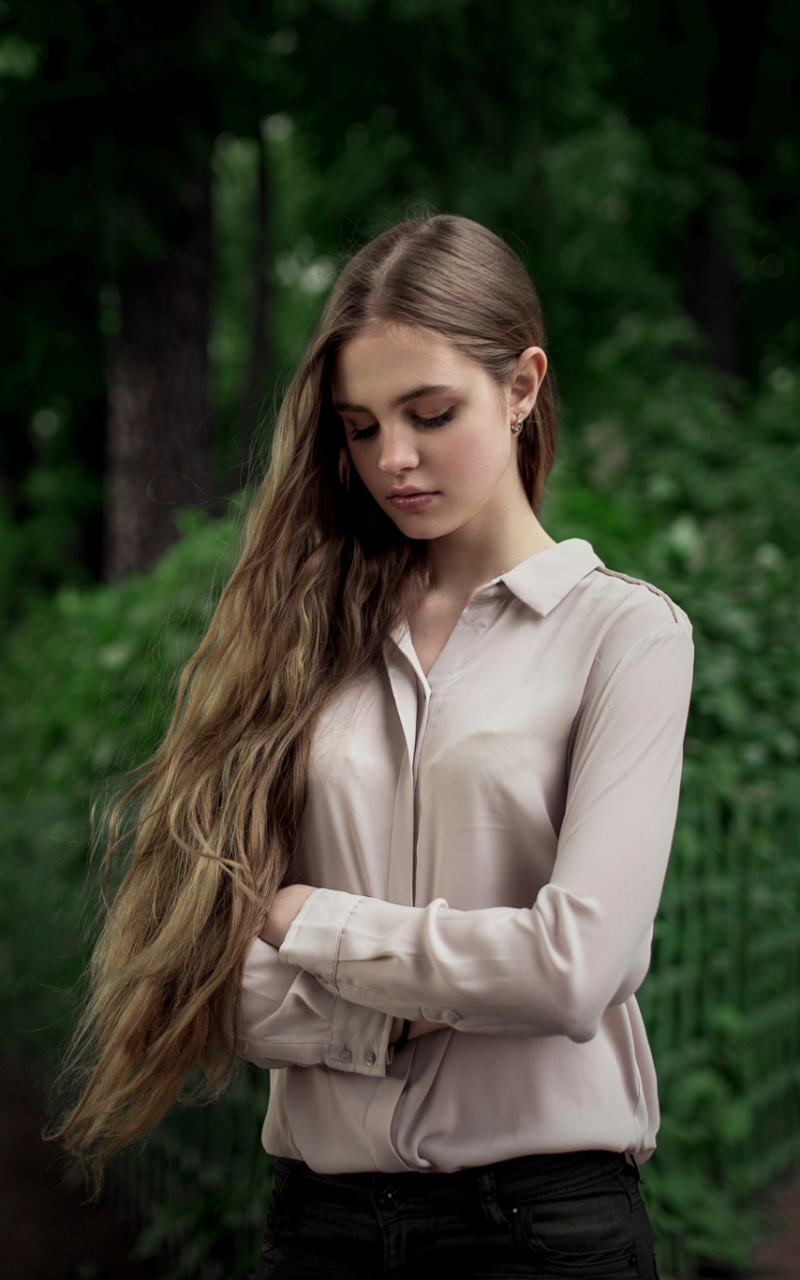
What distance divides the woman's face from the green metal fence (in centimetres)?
177

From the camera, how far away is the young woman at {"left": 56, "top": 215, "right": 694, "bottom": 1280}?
1544 millimetres

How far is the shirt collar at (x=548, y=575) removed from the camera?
1742 millimetres

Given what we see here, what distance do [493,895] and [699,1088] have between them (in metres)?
2.15

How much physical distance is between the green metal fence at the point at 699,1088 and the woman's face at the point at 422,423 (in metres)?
1.77

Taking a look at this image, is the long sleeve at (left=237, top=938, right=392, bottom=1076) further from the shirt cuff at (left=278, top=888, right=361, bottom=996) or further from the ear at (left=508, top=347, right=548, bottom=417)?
the ear at (left=508, top=347, right=548, bottom=417)

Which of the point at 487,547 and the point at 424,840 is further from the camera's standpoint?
the point at 487,547

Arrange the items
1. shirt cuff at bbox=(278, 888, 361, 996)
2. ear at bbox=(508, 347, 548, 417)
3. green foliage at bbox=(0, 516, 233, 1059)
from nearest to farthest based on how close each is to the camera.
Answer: shirt cuff at bbox=(278, 888, 361, 996) < ear at bbox=(508, 347, 548, 417) < green foliage at bbox=(0, 516, 233, 1059)

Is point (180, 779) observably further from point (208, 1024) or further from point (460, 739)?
point (460, 739)

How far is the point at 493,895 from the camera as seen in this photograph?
1.64 m

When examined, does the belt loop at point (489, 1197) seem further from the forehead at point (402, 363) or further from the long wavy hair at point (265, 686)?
the forehead at point (402, 363)

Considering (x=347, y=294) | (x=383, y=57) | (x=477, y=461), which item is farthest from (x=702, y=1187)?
(x=383, y=57)

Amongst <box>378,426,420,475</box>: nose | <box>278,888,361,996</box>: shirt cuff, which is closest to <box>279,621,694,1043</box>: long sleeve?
<box>278,888,361,996</box>: shirt cuff

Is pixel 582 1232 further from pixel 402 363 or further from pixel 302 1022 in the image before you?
pixel 402 363

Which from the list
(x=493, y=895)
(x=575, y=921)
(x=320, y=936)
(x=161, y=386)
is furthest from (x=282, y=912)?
(x=161, y=386)
